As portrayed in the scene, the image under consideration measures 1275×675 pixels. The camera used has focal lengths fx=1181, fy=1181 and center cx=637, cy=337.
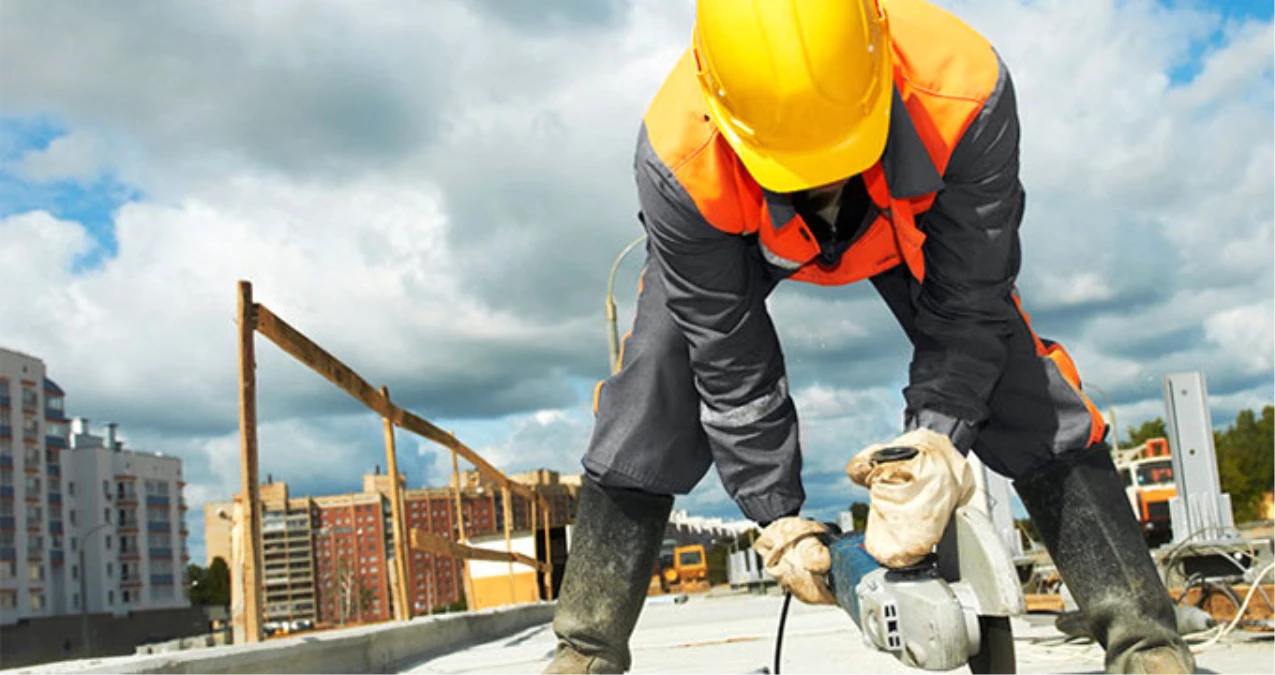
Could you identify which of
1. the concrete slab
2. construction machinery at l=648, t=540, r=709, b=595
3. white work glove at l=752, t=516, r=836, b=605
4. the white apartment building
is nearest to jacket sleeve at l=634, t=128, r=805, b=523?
white work glove at l=752, t=516, r=836, b=605

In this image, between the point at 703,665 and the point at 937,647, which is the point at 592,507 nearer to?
the point at 937,647

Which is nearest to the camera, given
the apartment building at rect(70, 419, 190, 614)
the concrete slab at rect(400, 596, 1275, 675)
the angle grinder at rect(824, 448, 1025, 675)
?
the angle grinder at rect(824, 448, 1025, 675)

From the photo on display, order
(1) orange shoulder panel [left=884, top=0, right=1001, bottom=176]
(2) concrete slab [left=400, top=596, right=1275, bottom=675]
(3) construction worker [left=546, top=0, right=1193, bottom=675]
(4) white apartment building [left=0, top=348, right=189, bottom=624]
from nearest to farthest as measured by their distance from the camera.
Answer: (3) construction worker [left=546, top=0, right=1193, bottom=675] < (1) orange shoulder panel [left=884, top=0, right=1001, bottom=176] < (2) concrete slab [left=400, top=596, right=1275, bottom=675] < (4) white apartment building [left=0, top=348, right=189, bottom=624]

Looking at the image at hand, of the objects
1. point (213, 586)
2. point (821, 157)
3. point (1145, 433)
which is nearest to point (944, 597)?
point (821, 157)

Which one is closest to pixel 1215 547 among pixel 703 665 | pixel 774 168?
pixel 703 665

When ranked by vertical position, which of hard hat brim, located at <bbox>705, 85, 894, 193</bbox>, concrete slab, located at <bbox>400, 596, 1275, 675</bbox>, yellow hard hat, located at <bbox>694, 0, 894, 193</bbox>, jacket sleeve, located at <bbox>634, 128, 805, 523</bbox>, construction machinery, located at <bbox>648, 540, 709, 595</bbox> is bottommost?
construction machinery, located at <bbox>648, 540, 709, 595</bbox>

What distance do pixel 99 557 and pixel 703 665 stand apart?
107 m

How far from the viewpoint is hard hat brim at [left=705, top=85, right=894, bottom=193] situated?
7.78 ft

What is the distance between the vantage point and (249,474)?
4.45 m

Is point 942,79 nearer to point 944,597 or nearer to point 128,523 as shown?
point 944,597

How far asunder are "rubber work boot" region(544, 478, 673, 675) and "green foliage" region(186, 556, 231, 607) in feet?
446

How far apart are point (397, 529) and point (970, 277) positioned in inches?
189

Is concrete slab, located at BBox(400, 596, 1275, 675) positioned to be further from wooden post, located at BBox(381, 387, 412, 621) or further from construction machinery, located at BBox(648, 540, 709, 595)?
construction machinery, located at BBox(648, 540, 709, 595)

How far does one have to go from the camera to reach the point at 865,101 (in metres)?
2.35
